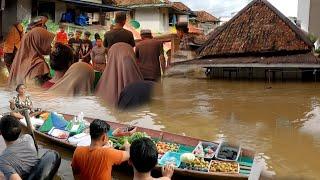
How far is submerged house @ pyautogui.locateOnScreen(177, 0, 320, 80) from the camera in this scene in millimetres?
9914

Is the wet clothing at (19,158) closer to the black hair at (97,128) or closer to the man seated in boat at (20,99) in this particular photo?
the man seated in boat at (20,99)

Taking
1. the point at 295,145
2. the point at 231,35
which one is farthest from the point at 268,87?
the point at 295,145

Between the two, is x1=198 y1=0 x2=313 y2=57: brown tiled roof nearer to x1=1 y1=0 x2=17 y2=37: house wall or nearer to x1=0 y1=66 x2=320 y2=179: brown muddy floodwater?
x1=0 y1=66 x2=320 y2=179: brown muddy floodwater

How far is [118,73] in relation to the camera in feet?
3.08

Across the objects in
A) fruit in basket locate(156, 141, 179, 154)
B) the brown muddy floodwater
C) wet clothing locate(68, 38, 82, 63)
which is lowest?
the brown muddy floodwater

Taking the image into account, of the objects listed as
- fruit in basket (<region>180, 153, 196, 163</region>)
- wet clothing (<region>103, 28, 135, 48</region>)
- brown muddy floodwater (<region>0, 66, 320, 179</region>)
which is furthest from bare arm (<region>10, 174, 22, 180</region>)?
fruit in basket (<region>180, 153, 196, 163</region>)

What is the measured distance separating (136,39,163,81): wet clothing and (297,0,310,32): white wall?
9386 millimetres

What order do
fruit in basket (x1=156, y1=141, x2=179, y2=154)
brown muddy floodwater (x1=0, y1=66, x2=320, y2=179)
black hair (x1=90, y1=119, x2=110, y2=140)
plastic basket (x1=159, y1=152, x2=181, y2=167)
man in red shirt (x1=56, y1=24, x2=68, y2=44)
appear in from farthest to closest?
brown muddy floodwater (x1=0, y1=66, x2=320, y2=179) → fruit in basket (x1=156, y1=141, x2=179, y2=154) → plastic basket (x1=159, y1=152, x2=181, y2=167) → black hair (x1=90, y1=119, x2=110, y2=140) → man in red shirt (x1=56, y1=24, x2=68, y2=44)

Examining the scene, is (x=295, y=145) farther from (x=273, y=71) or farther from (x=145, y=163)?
(x=273, y=71)

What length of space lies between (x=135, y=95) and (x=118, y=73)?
0.21 feet

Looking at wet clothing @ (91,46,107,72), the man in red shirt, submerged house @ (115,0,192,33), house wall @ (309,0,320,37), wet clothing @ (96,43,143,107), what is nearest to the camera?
wet clothing @ (96,43,143,107)

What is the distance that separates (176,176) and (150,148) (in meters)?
2.11

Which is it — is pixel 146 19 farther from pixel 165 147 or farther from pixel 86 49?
pixel 86 49

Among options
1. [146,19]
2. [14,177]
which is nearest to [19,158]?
[14,177]
